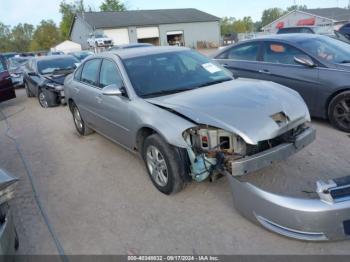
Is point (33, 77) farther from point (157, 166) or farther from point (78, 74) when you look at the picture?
point (157, 166)

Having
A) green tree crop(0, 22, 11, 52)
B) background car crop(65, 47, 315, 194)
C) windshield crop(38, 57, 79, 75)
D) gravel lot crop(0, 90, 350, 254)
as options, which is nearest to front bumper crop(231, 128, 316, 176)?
background car crop(65, 47, 315, 194)

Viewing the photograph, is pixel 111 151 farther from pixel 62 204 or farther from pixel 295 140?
pixel 295 140

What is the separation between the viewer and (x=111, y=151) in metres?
5.50

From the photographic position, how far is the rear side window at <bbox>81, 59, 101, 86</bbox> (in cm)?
513

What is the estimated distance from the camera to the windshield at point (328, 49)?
5428 millimetres

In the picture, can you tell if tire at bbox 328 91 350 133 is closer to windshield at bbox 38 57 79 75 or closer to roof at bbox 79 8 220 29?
windshield at bbox 38 57 79 75

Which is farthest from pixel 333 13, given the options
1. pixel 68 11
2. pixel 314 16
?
pixel 68 11

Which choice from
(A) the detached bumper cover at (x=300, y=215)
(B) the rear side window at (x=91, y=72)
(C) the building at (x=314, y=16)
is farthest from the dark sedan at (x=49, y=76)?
(C) the building at (x=314, y=16)

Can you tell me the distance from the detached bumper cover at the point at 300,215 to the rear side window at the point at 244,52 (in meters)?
4.16

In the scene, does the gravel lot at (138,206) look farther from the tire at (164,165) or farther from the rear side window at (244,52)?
the rear side window at (244,52)

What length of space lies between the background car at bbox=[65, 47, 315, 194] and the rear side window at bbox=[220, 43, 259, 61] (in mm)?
2002

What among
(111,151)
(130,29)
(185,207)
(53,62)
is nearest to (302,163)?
(185,207)

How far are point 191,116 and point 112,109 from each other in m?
1.60

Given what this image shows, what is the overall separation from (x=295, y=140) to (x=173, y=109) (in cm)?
133
